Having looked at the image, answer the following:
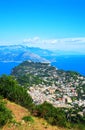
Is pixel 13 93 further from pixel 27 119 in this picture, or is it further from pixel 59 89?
pixel 59 89

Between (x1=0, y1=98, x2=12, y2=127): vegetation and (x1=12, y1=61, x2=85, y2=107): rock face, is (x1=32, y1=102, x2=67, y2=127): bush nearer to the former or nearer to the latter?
(x1=0, y1=98, x2=12, y2=127): vegetation

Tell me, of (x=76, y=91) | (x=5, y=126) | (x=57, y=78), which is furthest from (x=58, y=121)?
(x=57, y=78)

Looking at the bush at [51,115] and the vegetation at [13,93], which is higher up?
the vegetation at [13,93]

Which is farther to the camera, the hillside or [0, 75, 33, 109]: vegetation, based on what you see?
[0, 75, 33, 109]: vegetation

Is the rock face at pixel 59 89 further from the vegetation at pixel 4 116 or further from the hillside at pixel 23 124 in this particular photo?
the vegetation at pixel 4 116

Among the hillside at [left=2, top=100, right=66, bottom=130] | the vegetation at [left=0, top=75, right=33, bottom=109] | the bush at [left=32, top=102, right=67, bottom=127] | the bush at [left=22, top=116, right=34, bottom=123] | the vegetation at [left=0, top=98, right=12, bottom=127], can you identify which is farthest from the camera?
the vegetation at [left=0, top=75, right=33, bottom=109]


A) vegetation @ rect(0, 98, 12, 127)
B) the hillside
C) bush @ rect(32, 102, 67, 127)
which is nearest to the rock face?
bush @ rect(32, 102, 67, 127)

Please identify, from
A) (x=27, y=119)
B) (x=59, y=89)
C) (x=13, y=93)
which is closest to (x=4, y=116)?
(x=27, y=119)

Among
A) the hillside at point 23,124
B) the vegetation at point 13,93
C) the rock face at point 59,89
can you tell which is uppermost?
the rock face at point 59,89

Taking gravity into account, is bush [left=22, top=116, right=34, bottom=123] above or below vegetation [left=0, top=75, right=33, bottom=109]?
below

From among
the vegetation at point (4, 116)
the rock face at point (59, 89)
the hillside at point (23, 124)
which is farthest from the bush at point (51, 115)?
the rock face at point (59, 89)

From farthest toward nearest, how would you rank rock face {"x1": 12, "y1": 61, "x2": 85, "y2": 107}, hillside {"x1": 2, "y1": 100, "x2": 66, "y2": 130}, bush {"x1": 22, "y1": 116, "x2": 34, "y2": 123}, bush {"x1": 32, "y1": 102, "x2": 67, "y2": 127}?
rock face {"x1": 12, "y1": 61, "x2": 85, "y2": 107} → bush {"x1": 32, "y1": 102, "x2": 67, "y2": 127} → bush {"x1": 22, "y1": 116, "x2": 34, "y2": 123} → hillside {"x1": 2, "y1": 100, "x2": 66, "y2": 130}

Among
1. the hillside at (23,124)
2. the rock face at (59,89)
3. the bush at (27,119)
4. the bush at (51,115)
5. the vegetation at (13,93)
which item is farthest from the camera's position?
the rock face at (59,89)
